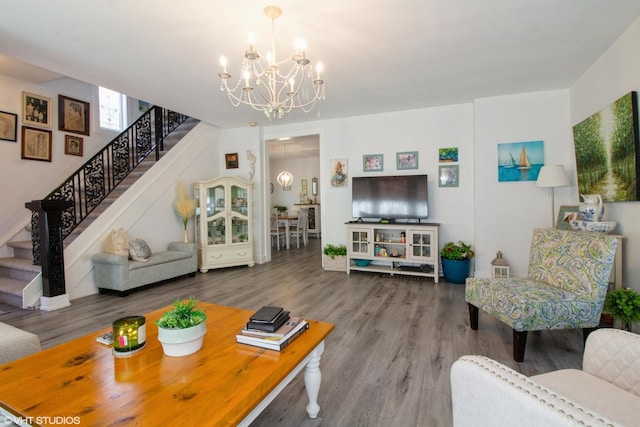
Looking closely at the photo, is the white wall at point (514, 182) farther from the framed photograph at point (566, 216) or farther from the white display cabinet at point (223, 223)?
the white display cabinet at point (223, 223)

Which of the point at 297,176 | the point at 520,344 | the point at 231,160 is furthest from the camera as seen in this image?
the point at 297,176

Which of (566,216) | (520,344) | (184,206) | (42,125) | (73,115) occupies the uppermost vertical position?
(73,115)

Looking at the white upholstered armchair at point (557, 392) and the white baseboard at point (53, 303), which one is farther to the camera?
the white baseboard at point (53, 303)

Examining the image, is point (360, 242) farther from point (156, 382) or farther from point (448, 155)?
point (156, 382)

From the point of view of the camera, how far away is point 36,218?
374 centimetres

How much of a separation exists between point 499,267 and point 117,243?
5.04 m

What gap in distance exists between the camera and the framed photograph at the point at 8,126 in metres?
4.27

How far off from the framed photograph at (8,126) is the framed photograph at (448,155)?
6.07 metres

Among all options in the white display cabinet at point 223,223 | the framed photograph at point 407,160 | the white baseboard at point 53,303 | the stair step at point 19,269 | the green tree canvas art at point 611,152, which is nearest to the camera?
the green tree canvas art at point 611,152

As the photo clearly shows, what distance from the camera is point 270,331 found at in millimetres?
1592

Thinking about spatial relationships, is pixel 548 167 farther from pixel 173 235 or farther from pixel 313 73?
pixel 173 235

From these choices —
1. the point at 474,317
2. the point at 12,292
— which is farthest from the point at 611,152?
the point at 12,292

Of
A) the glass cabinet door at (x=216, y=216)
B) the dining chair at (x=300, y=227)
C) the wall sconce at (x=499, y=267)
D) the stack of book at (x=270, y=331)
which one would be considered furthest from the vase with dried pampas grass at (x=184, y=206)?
the wall sconce at (x=499, y=267)

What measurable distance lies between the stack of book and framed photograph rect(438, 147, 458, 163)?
3.87 metres
